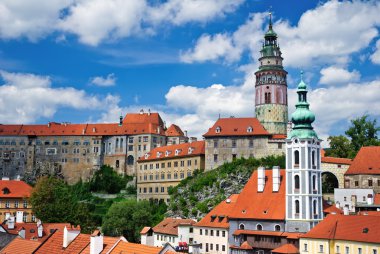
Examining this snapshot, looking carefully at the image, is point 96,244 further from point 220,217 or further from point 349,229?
point 220,217

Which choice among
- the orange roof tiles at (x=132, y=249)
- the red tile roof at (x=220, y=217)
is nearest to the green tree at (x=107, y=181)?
the red tile roof at (x=220, y=217)

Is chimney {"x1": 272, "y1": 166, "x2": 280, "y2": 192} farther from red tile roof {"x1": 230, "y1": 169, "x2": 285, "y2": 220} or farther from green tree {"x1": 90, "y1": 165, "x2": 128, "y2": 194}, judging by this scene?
green tree {"x1": 90, "y1": 165, "x2": 128, "y2": 194}

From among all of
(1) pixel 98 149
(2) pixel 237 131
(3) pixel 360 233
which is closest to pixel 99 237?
(3) pixel 360 233

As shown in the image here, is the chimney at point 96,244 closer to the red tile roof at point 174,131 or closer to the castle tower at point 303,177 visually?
the castle tower at point 303,177

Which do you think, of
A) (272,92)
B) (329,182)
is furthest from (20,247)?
(272,92)

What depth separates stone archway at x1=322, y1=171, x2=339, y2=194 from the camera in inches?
2657

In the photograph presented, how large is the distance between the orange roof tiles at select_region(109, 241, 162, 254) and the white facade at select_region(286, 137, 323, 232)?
907 inches

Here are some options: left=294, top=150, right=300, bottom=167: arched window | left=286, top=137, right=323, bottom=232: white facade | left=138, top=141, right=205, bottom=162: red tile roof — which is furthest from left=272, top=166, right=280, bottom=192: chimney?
left=138, top=141, right=205, bottom=162: red tile roof

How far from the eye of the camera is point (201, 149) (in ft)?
277

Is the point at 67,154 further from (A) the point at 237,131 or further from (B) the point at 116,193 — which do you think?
(A) the point at 237,131

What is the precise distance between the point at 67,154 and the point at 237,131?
135 feet

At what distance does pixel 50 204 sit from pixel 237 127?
2903 cm

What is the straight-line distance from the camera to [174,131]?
4144 inches

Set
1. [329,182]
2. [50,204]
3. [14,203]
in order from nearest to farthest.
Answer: [50,204] → [329,182] → [14,203]
